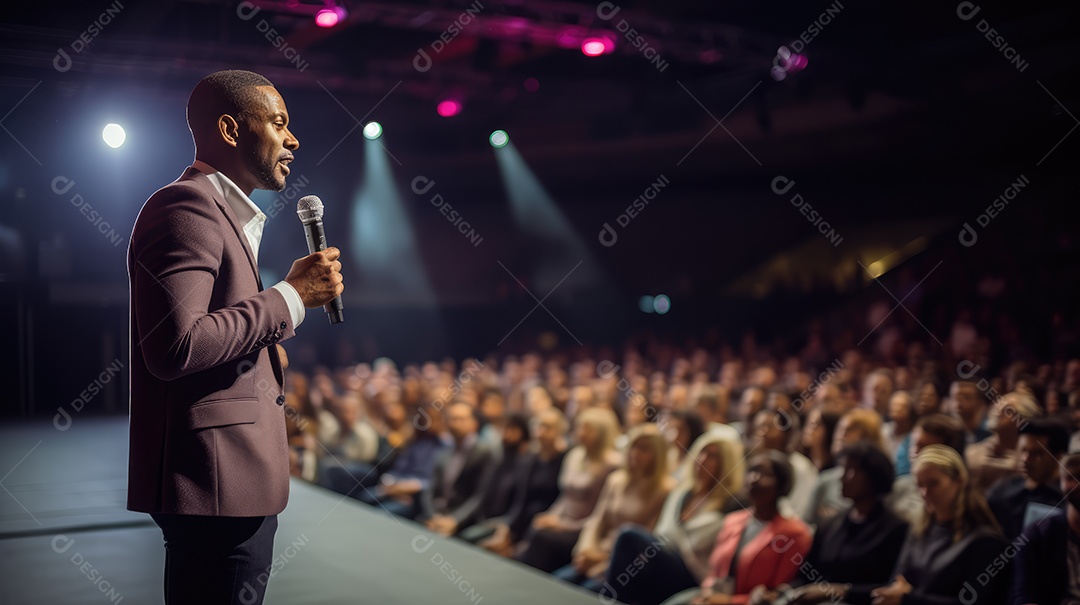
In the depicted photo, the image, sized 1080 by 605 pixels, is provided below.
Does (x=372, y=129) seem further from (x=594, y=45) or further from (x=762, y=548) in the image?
(x=762, y=548)

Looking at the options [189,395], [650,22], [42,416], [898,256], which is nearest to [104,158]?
[42,416]

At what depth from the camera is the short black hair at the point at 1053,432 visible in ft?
10.1

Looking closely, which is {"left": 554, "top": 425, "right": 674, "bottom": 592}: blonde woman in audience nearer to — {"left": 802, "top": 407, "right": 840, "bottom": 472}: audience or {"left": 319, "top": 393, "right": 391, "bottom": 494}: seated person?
{"left": 802, "top": 407, "right": 840, "bottom": 472}: audience

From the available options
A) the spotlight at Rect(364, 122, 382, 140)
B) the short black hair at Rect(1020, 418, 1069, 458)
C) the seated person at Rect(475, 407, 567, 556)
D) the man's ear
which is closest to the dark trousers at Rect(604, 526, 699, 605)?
the seated person at Rect(475, 407, 567, 556)

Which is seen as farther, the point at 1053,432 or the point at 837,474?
the point at 837,474

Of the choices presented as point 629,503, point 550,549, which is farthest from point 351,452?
point 629,503

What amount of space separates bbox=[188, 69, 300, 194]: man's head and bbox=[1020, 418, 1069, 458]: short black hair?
9.14 feet

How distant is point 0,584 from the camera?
255 cm

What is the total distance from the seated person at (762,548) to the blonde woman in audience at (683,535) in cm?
14

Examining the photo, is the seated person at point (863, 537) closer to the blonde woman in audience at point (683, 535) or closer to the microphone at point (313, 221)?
the blonde woman in audience at point (683, 535)

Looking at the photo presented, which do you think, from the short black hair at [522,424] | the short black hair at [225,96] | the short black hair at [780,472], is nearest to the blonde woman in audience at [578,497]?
the short black hair at [522,424]

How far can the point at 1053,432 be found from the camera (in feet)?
10.2

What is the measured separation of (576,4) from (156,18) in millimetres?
2758

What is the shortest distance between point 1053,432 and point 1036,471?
14 centimetres
